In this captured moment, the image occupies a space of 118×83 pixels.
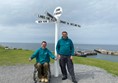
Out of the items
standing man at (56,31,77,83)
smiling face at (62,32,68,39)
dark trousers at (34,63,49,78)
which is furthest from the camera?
standing man at (56,31,77,83)

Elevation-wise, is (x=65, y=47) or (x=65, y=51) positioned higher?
(x=65, y=47)

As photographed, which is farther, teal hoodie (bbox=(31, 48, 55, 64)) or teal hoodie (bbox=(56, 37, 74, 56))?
teal hoodie (bbox=(56, 37, 74, 56))

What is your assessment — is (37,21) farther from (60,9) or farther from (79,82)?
(79,82)

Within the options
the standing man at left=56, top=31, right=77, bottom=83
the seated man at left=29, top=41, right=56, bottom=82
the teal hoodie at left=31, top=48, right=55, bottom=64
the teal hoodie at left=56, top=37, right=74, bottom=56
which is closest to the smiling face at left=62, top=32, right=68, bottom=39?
the standing man at left=56, top=31, right=77, bottom=83

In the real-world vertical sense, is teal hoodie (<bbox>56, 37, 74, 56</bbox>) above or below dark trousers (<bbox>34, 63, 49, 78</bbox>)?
above

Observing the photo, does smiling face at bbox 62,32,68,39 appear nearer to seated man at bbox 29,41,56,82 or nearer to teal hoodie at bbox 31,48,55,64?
seated man at bbox 29,41,56,82

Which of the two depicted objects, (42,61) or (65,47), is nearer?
(42,61)

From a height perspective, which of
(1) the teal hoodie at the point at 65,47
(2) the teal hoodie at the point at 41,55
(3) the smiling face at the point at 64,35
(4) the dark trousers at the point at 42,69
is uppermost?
(3) the smiling face at the point at 64,35

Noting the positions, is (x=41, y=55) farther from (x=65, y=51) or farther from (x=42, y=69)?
(x=65, y=51)

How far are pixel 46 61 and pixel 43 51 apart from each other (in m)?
0.45

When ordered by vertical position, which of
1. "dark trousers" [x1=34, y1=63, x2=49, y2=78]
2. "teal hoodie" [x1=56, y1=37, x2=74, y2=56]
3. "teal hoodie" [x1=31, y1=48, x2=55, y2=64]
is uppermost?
"teal hoodie" [x1=56, y1=37, x2=74, y2=56]

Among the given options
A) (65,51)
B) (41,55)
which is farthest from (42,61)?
(65,51)

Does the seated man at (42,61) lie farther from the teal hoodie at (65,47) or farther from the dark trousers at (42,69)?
the teal hoodie at (65,47)

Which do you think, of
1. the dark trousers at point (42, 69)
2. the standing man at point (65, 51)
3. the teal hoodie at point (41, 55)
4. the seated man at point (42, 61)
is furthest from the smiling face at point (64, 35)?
the dark trousers at point (42, 69)
